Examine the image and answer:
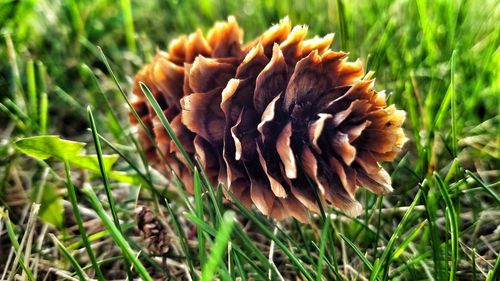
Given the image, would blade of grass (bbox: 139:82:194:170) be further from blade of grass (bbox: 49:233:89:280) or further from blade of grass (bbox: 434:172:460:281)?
blade of grass (bbox: 434:172:460:281)

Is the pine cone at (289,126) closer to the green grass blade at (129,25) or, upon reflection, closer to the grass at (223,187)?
the grass at (223,187)

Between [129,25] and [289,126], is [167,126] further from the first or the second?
[129,25]

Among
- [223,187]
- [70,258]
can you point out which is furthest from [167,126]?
[70,258]

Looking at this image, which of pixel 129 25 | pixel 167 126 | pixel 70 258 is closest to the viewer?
pixel 70 258

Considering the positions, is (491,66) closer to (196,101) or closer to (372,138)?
(372,138)

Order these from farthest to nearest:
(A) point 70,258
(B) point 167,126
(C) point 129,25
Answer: (C) point 129,25, (B) point 167,126, (A) point 70,258

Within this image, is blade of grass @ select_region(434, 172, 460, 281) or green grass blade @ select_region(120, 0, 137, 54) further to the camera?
green grass blade @ select_region(120, 0, 137, 54)

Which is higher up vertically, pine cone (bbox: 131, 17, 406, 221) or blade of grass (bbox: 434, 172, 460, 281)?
pine cone (bbox: 131, 17, 406, 221)

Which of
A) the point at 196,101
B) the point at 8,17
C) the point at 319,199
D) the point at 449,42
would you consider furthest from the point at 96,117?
the point at 449,42

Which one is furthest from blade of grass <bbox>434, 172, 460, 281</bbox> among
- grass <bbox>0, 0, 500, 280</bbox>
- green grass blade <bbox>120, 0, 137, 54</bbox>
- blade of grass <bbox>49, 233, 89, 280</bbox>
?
green grass blade <bbox>120, 0, 137, 54</bbox>
